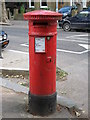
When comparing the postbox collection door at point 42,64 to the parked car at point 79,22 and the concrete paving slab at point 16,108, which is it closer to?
the concrete paving slab at point 16,108

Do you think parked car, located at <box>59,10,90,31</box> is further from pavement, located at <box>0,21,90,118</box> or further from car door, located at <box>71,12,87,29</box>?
pavement, located at <box>0,21,90,118</box>

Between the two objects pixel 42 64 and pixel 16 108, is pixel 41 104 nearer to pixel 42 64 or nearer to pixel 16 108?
pixel 16 108

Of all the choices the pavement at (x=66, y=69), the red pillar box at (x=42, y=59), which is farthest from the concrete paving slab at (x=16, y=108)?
the red pillar box at (x=42, y=59)

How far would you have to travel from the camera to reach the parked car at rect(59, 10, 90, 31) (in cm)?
1797

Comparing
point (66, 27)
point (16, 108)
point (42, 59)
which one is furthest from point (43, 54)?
point (66, 27)

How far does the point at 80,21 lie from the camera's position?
1817 cm

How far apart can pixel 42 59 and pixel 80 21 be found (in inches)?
571

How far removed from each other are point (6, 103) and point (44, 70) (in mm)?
1068

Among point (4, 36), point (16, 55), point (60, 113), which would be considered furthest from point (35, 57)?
point (4, 36)

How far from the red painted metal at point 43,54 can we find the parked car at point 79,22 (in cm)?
1412

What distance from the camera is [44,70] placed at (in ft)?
13.8

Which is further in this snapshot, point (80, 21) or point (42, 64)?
point (80, 21)

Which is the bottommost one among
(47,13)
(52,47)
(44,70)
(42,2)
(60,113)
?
(60,113)

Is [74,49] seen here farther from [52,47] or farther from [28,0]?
[28,0]
